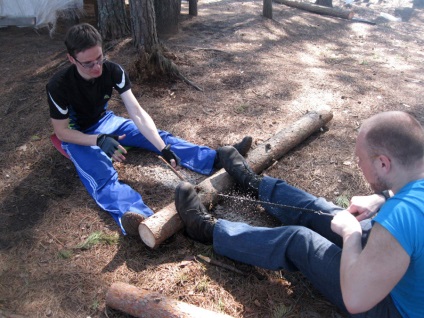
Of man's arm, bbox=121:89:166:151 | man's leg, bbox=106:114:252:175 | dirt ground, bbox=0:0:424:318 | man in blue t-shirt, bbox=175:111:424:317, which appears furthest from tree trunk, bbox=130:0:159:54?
man in blue t-shirt, bbox=175:111:424:317

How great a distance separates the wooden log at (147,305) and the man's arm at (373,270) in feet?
2.88

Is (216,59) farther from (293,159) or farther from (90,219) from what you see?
(90,219)

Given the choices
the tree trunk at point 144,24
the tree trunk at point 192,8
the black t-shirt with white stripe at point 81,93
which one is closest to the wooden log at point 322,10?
the tree trunk at point 192,8

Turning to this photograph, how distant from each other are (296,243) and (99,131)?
2.38m

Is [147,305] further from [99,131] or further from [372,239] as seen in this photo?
[99,131]

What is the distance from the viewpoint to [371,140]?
1.75m

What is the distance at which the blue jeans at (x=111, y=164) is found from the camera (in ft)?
10.5

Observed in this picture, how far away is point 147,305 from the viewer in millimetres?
2316

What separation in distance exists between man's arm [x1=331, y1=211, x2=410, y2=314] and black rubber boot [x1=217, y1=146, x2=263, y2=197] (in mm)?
1567

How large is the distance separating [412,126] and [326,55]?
606 cm

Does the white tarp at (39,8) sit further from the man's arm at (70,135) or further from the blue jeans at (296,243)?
the blue jeans at (296,243)

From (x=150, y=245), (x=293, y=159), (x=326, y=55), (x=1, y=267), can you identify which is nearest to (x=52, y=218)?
(x=1, y=267)

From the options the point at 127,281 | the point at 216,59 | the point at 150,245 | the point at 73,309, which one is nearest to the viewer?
the point at 73,309

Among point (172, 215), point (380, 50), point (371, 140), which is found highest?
point (371, 140)
